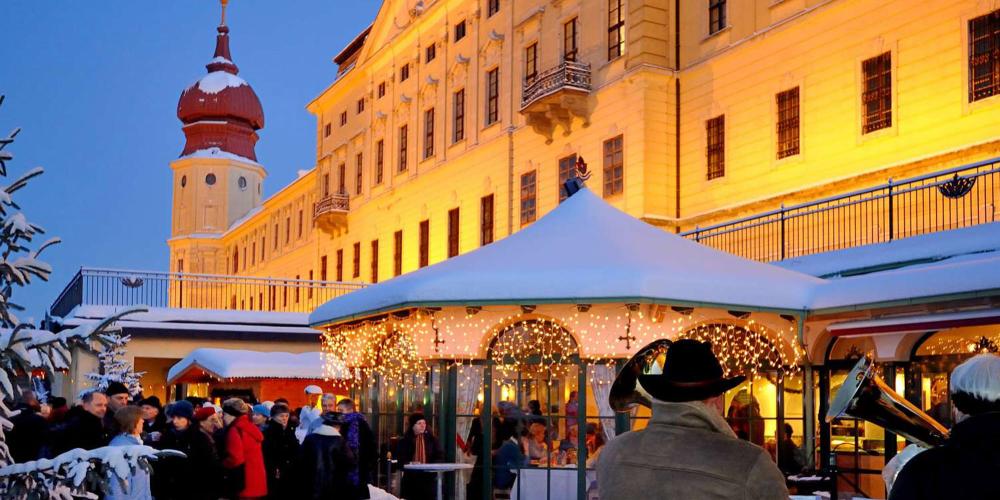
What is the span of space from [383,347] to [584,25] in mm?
13524

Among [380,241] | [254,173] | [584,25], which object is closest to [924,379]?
[584,25]

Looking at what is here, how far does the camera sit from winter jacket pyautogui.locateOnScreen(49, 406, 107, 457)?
28.2ft

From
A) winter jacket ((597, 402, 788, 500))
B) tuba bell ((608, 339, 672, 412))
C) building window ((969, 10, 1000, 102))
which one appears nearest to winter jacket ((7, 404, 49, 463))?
tuba bell ((608, 339, 672, 412))

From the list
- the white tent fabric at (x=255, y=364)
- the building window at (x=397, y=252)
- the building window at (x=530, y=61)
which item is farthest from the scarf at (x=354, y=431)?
the building window at (x=397, y=252)

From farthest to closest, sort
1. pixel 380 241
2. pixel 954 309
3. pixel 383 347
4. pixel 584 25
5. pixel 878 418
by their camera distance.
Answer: pixel 380 241 → pixel 584 25 → pixel 383 347 → pixel 954 309 → pixel 878 418

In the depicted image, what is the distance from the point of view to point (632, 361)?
6.88 meters

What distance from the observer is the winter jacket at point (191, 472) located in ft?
32.4

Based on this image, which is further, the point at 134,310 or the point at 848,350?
the point at 848,350

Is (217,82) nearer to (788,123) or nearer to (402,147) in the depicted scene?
(402,147)

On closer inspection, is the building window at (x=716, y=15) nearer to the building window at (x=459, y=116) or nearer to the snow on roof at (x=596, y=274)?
the snow on roof at (x=596, y=274)

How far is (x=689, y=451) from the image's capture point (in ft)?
11.6

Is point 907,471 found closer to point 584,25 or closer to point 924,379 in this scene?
point 924,379

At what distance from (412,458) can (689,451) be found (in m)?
11.6

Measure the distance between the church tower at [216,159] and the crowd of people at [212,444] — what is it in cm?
5999
